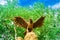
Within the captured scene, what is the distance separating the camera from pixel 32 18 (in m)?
1.97

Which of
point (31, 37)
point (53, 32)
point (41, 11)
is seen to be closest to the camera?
point (31, 37)

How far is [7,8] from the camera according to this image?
208 centimetres

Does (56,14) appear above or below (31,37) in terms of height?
Answer: above

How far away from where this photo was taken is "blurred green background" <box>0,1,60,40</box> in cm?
191

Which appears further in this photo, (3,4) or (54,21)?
(3,4)

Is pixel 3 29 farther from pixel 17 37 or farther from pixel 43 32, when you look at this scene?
pixel 43 32

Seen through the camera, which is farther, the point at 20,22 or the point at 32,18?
the point at 32,18

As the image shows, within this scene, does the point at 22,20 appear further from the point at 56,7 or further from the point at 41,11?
the point at 56,7

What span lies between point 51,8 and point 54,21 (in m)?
0.16

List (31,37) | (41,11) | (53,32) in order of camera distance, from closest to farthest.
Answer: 1. (31,37)
2. (53,32)
3. (41,11)

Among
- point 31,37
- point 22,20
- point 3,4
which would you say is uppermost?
point 3,4

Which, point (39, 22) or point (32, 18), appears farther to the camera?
point (32, 18)

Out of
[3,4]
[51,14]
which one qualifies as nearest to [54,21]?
[51,14]

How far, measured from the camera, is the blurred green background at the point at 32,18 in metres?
1.91
